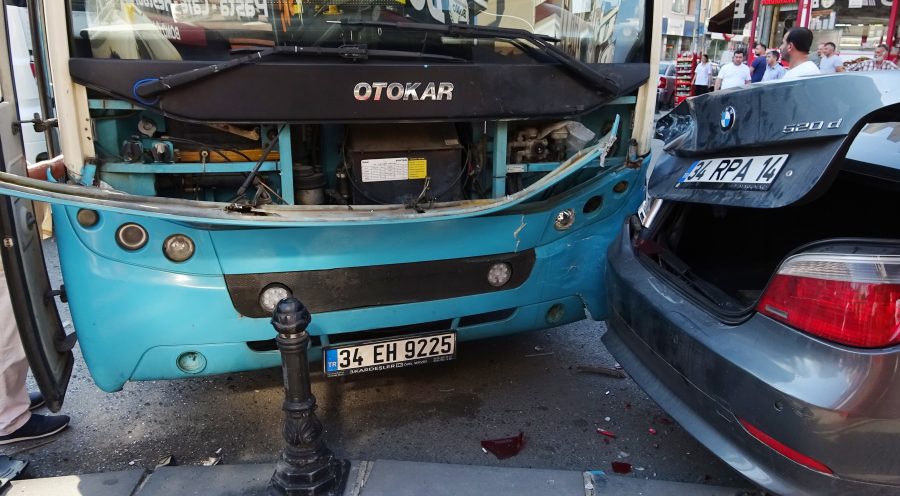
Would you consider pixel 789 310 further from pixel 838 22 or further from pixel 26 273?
pixel 838 22

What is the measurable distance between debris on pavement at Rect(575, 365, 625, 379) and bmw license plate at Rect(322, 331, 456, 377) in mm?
1166

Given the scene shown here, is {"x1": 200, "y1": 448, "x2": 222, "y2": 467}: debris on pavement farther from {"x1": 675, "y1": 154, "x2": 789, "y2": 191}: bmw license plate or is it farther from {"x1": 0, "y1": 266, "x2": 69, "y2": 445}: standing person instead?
{"x1": 675, "y1": 154, "x2": 789, "y2": 191}: bmw license plate

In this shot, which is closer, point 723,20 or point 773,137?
point 773,137

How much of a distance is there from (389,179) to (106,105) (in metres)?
1.20

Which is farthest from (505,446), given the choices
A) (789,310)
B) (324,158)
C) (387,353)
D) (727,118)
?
(727,118)

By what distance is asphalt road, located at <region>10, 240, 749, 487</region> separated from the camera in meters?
3.05

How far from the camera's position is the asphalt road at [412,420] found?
10.0 feet

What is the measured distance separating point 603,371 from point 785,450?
1969 millimetres

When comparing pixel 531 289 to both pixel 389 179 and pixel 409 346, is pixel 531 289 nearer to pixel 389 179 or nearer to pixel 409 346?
pixel 409 346

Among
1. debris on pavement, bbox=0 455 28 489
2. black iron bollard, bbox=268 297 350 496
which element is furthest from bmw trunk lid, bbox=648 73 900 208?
debris on pavement, bbox=0 455 28 489

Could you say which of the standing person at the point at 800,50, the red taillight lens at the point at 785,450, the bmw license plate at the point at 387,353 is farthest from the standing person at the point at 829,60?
the red taillight lens at the point at 785,450

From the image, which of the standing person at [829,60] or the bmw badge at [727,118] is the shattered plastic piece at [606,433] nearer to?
the bmw badge at [727,118]

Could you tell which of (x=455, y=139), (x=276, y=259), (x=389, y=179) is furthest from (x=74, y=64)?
(x=455, y=139)

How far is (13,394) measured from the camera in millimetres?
3051
